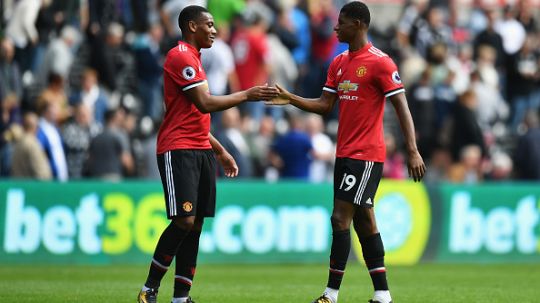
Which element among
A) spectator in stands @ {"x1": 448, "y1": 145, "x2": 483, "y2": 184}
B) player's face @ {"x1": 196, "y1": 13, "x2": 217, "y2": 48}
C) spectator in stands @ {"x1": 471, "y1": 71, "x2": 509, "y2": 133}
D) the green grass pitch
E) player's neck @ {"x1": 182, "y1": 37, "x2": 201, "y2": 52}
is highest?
spectator in stands @ {"x1": 471, "y1": 71, "x2": 509, "y2": 133}

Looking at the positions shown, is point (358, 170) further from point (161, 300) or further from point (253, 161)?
point (253, 161)

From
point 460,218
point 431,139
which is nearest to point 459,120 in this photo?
point 431,139

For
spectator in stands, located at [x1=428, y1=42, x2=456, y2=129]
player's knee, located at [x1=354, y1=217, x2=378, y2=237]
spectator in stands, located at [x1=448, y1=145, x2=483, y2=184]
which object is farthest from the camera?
spectator in stands, located at [x1=428, y1=42, x2=456, y2=129]

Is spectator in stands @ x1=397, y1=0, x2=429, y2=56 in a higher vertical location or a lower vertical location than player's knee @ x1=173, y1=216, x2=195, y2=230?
higher

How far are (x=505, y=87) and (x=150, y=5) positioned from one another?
7902mm

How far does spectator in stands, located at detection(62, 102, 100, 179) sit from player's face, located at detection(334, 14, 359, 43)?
937 cm

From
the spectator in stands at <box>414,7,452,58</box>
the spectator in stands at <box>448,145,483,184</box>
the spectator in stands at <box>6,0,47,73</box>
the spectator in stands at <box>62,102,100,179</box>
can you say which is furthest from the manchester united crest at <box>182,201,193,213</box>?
the spectator in stands at <box>414,7,452,58</box>

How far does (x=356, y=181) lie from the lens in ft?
35.2

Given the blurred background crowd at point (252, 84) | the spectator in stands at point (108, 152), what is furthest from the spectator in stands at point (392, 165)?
the spectator in stands at point (108, 152)

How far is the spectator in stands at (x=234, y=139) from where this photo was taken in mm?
19906

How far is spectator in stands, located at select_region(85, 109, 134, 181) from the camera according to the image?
1919cm

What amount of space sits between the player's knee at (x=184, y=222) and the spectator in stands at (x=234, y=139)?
30.1 ft

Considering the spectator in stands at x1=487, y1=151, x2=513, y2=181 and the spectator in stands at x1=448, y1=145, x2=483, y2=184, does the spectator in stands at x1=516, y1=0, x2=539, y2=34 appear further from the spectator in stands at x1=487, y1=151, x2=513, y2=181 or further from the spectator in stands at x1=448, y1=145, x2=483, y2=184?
the spectator in stands at x1=448, y1=145, x2=483, y2=184

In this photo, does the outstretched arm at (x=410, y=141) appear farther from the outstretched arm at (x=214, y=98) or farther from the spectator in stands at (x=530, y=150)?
the spectator in stands at (x=530, y=150)
